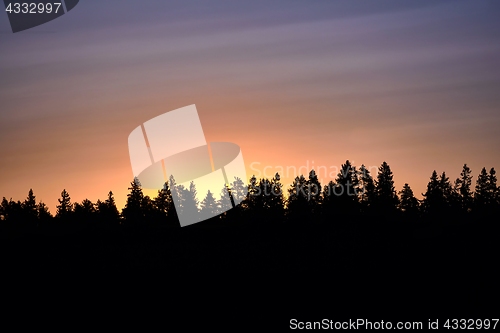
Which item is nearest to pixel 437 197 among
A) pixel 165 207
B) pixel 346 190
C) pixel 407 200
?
pixel 407 200

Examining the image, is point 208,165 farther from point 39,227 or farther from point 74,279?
point 39,227

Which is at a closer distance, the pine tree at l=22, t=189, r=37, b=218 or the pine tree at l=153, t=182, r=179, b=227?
the pine tree at l=153, t=182, r=179, b=227

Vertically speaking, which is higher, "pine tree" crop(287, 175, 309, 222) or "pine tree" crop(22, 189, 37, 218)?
"pine tree" crop(22, 189, 37, 218)

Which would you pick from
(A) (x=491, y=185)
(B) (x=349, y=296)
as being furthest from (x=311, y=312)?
(A) (x=491, y=185)

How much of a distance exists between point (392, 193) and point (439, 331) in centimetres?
6330

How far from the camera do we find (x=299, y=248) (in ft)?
339

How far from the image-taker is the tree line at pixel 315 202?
11706 centimetres

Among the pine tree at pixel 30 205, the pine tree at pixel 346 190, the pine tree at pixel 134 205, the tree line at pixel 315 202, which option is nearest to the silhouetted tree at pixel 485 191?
the tree line at pixel 315 202

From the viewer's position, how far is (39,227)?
141625 millimetres

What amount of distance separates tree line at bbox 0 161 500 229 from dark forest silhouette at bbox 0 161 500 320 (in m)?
0.23

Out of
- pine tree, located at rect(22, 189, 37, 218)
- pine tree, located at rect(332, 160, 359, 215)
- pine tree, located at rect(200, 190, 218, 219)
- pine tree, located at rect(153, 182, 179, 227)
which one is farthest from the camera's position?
pine tree, located at rect(22, 189, 37, 218)

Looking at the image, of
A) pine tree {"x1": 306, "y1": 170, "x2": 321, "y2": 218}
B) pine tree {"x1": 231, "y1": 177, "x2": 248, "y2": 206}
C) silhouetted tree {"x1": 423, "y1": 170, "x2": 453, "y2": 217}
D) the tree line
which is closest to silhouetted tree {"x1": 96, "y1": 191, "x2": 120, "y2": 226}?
the tree line

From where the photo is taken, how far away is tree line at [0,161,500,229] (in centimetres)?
11706

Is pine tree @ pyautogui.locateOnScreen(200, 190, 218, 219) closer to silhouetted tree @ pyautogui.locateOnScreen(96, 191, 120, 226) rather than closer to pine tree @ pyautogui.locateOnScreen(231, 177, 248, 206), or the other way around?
pine tree @ pyautogui.locateOnScreen(231, 177, 248, 206)
